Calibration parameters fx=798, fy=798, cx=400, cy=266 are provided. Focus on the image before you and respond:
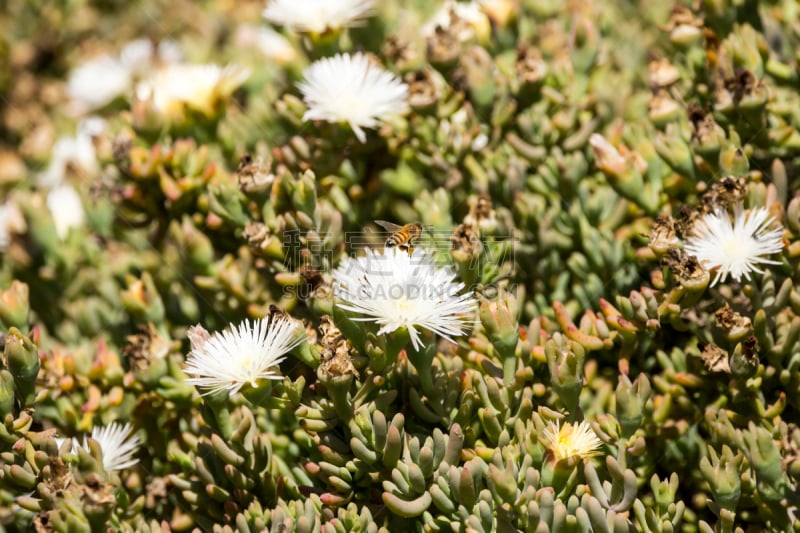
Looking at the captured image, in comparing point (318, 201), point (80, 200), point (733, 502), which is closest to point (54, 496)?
point (318, 201)

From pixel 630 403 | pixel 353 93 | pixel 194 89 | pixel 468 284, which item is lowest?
pixel 630 403

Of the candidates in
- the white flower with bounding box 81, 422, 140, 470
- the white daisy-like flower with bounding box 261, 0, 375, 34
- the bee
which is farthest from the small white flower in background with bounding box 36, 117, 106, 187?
the bee

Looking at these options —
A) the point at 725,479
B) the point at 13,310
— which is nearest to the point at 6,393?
the point at 13,310

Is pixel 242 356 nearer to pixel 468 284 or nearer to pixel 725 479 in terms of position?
pixel 468 284

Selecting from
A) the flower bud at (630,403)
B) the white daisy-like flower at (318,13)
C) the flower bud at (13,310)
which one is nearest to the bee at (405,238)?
the flower bud at (630,403)

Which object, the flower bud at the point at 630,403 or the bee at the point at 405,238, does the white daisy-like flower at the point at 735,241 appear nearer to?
the flower bud at the point at 630,403
